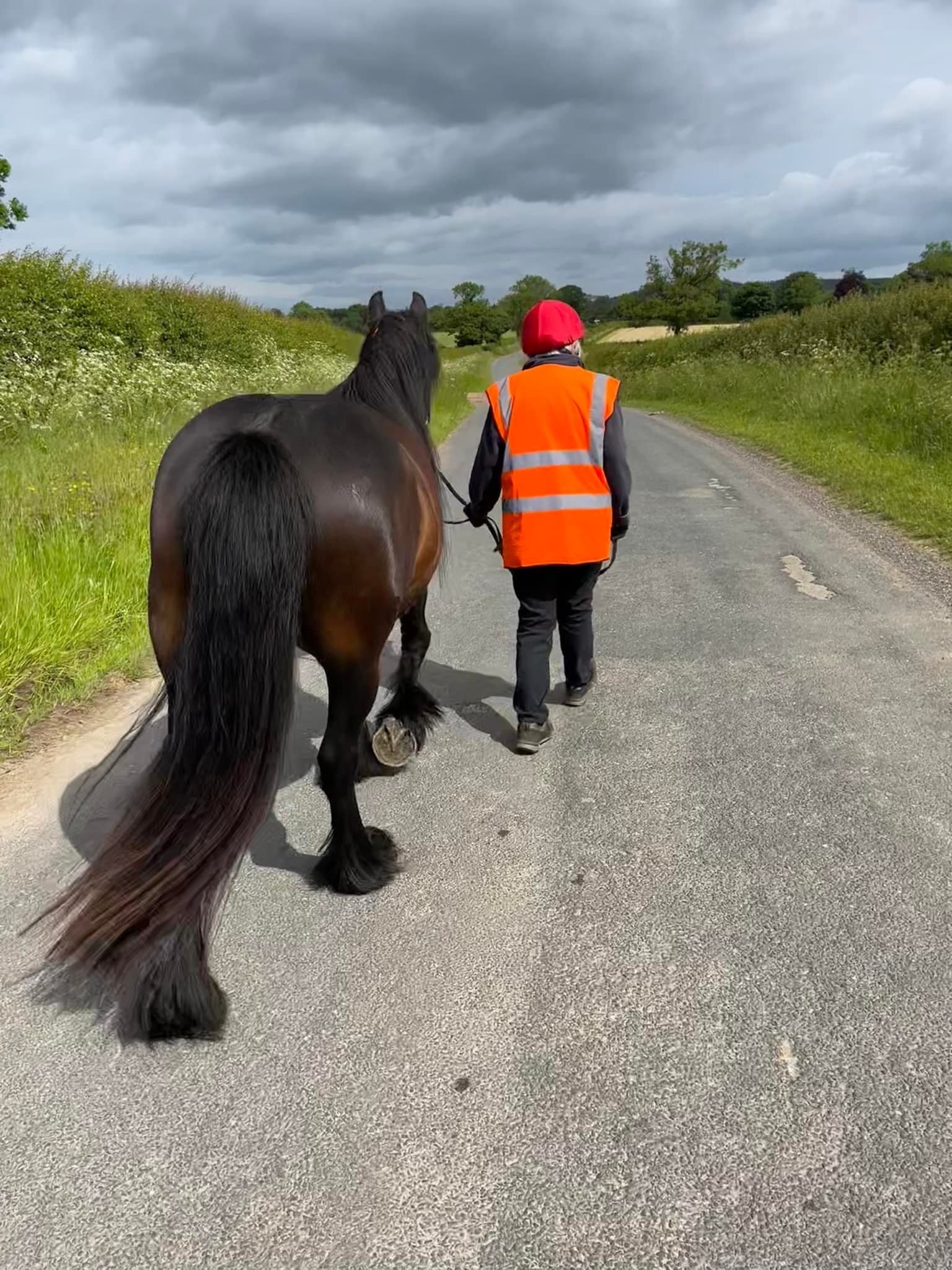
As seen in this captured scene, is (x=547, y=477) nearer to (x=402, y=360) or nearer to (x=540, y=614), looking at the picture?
(x=540, y=614)

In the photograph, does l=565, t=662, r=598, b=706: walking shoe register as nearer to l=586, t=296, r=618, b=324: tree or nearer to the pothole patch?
the pothole patch

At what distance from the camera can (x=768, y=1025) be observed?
2137 millimetres

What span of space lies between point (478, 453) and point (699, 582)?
2.97 meters

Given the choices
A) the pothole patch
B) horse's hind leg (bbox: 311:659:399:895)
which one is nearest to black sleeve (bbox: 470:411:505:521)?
horse's hind leg (bbox: 311:659:399:895)

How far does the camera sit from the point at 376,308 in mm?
3750

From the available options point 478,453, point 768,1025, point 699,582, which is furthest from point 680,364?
point 768,1025

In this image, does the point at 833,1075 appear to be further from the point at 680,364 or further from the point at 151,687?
the point at 680,364

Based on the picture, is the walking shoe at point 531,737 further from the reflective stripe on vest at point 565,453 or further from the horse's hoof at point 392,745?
the reflective stripe on vest at point 565,453

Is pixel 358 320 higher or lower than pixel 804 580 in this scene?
higher

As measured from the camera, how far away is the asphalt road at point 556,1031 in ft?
5.40

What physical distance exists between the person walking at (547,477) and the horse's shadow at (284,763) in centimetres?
51

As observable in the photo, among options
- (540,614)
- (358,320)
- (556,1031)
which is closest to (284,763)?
(556,1031)

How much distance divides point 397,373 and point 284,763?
1.62 meters

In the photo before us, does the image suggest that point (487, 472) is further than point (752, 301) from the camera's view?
No
